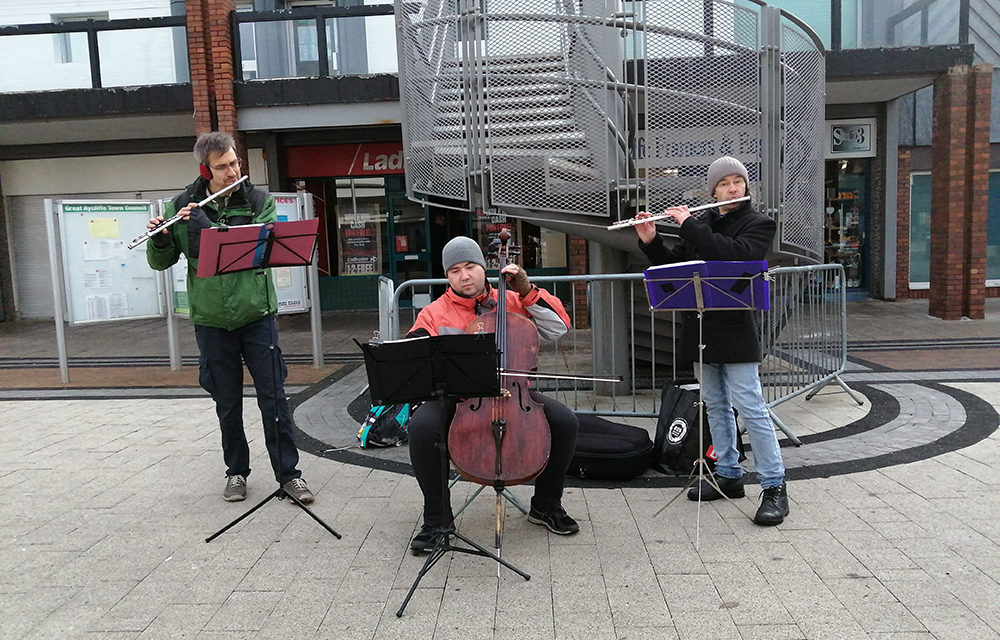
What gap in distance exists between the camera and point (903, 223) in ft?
45.3

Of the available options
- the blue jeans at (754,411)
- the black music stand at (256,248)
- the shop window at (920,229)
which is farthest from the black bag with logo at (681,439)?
the shop window at (920,229)

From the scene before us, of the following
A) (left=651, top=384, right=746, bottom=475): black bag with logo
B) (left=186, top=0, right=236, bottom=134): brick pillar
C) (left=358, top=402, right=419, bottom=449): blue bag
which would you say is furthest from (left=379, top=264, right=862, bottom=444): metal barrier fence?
(left=186, top=0, right=236, bottom=134): brick pillar

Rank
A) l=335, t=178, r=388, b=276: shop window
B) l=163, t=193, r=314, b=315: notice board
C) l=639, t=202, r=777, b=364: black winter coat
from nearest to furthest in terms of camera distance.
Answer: l=639, t=202, r=777, b=364: black winter coat < l=163, t=193, r=314, b=315: notice board < l=335, t=178, r=388, b=276: shop window

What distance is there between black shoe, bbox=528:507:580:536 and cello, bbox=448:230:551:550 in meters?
0.48

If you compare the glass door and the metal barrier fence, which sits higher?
the glass door

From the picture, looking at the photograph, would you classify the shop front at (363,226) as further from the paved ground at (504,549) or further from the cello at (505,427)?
the cello at (505,427)

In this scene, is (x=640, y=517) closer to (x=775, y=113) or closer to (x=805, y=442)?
(x=805, y=442)

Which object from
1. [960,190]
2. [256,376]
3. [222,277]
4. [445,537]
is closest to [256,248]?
[222,277]

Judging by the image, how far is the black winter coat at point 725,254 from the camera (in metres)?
3.78

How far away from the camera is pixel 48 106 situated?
11617mm

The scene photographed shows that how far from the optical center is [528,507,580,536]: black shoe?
3.83 metres

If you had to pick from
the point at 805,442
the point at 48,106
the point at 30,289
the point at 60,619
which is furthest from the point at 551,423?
the point at 30,289

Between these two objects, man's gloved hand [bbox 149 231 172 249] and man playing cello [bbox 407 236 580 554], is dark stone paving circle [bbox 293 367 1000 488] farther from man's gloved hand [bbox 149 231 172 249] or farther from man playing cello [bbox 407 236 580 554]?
man's gloved hand [bbox 149 231 172 249]

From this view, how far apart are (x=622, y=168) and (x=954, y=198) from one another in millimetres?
7799
